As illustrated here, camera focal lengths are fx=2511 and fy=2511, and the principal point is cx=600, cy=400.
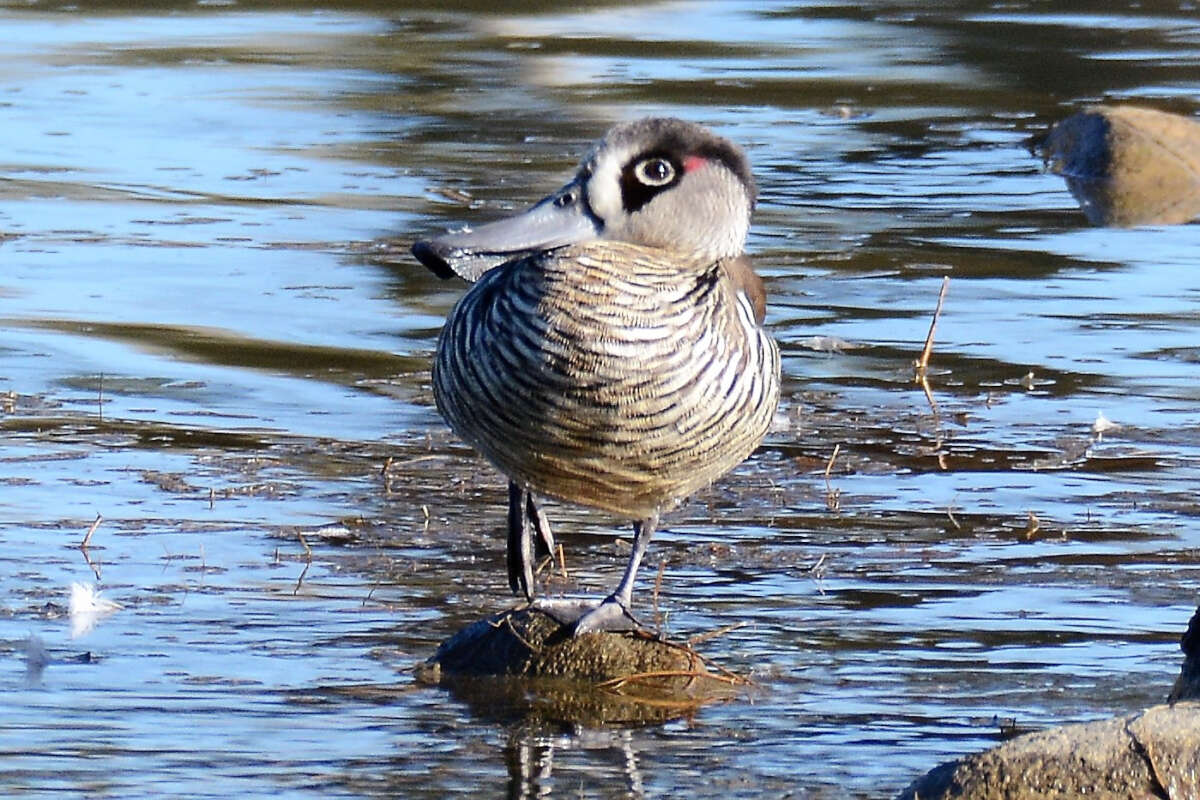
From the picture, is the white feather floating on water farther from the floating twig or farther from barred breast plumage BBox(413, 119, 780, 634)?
the floating twig

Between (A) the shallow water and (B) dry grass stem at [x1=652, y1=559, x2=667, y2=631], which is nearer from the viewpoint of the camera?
(A) the shallow water

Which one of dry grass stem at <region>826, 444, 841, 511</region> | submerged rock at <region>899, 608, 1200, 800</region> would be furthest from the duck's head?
dry grass stem at <region>826, 444, 841, 511</region>

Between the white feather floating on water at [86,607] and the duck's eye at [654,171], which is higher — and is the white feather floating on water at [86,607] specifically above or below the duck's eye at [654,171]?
below

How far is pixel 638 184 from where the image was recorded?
5242 millimetres

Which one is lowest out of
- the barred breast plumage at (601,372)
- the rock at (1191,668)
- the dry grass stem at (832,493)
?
the dry grass stem at (832,493)

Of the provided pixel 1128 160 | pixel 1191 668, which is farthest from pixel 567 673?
pixel 1128 160

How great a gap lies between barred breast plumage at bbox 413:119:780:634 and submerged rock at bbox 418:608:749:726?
8cm

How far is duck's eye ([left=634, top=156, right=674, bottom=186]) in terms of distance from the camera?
5.23 metres

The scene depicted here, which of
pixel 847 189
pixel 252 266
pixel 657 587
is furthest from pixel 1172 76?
pixel 657 587

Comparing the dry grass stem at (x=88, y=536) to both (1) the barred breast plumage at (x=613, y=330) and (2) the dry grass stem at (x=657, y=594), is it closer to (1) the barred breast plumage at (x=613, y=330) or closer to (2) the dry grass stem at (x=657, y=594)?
(1) the barred breast plumage at (x=613, y=330)

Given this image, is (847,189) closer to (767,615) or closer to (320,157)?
(320,157)

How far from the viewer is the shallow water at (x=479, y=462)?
5.00 metres

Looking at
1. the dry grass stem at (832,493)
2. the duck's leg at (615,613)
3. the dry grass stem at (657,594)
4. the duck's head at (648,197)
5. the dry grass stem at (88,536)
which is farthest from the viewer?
the dry grass stem at (832,493)

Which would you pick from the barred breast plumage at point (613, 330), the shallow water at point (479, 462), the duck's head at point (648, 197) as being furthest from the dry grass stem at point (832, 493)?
the duck's head at point (648, 197)
